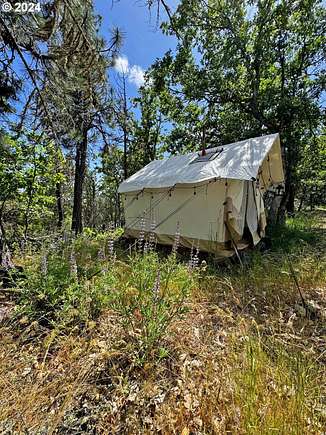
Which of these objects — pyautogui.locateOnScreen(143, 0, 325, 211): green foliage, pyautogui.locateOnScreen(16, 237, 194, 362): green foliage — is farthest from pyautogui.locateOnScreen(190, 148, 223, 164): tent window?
pyautogui.locateOnScreen(16, 237, 194, 362): green foliage

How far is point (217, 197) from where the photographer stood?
4711 mm

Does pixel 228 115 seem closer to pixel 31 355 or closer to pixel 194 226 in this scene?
pixel 194 226

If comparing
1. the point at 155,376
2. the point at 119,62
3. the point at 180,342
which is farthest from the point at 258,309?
the point at 119,62

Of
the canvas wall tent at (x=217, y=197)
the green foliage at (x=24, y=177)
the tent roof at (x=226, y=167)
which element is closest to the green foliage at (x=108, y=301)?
the canvas wall tent at (x=217, y=197)

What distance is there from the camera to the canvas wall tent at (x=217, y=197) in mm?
4555

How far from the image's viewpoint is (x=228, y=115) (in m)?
9.20

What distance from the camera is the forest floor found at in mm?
1389

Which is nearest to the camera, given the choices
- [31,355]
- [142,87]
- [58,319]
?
[31,355]

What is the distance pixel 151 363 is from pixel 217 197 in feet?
11.4

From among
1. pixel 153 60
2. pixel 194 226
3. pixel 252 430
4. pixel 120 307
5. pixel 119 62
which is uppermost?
pixel 153 60

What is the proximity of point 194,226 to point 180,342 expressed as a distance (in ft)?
10.5

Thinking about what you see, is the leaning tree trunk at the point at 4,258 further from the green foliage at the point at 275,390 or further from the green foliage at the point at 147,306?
the green foliage at the point at 275,390

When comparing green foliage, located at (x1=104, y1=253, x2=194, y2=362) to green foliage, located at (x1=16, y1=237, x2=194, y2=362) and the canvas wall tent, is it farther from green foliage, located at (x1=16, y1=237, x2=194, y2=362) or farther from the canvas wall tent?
the canvas wall tent

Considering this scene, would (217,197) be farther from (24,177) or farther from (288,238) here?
(24,177)
